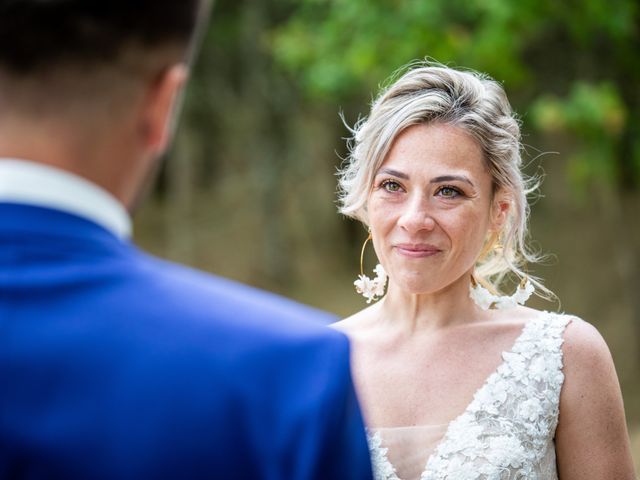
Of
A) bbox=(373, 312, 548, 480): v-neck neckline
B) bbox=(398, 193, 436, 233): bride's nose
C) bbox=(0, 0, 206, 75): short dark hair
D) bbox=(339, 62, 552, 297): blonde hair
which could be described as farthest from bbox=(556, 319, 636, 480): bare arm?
bbox=(0, 0, 206, 75): short dark hair

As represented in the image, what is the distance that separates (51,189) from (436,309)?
6.81 feet

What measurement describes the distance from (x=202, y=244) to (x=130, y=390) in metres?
19.9

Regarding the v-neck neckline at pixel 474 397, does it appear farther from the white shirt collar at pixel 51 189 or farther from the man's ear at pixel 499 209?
the white shirt collar at pixel 51 189

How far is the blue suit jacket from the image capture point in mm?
1143

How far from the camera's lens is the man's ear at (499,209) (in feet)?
10.2

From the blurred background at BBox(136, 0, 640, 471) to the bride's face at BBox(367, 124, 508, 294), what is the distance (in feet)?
3.20

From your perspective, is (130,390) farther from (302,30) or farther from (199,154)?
(199,154)

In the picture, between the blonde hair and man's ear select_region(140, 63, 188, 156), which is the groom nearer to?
man's ear select_region(140, 63, 188, 156)

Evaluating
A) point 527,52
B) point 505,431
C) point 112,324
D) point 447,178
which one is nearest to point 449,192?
point 447,178

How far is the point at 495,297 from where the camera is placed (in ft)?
10.5

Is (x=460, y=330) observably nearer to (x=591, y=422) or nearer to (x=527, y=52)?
(x=591, y=422)

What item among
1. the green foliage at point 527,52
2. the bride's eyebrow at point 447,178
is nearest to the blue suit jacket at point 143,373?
the bride's eyebrow at point 447,178

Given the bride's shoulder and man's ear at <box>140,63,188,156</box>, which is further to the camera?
the bride's shoulder

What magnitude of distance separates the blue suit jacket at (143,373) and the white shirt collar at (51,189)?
1cm
